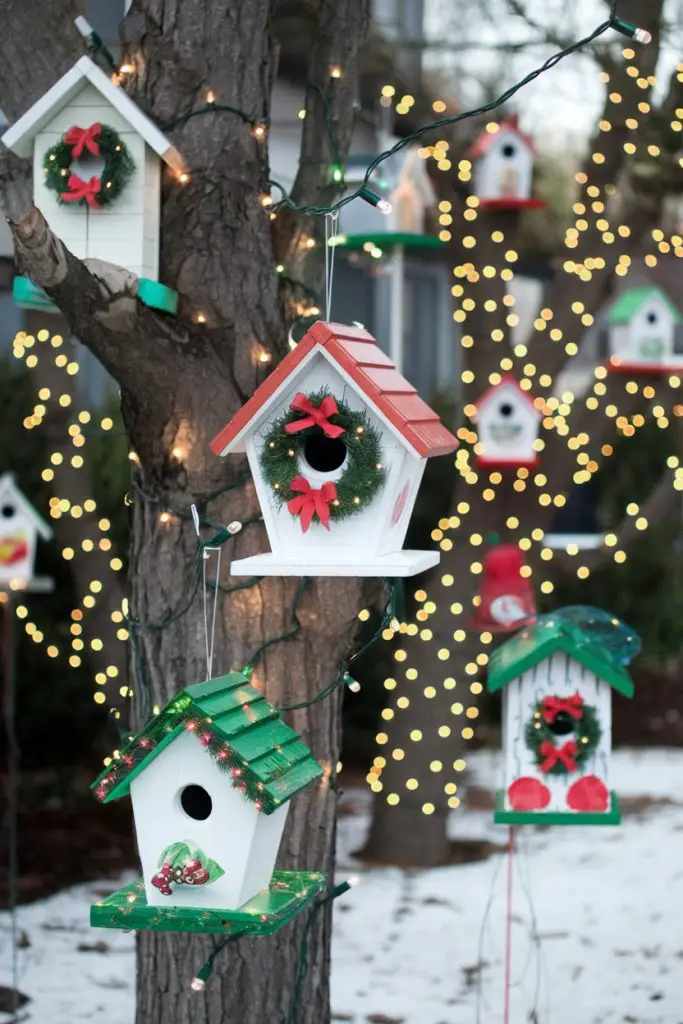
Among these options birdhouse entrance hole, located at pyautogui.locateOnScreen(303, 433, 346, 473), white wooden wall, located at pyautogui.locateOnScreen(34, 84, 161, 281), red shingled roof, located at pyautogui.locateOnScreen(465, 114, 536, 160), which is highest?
red shingled roof, located at pyautogui.locateOnScreen(465, 114, 536, 160)

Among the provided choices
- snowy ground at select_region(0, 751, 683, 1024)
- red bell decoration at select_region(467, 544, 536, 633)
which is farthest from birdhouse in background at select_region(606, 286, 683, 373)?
snowy ground at select_region(0, 751, 683, 1024)

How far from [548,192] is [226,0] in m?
10.6

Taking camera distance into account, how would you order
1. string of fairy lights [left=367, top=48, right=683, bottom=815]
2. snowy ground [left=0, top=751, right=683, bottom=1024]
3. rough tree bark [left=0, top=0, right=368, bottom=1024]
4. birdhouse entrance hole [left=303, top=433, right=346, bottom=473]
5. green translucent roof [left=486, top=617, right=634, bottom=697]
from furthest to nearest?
string of fairy lights [left=367, top=48, right=683, bottom=815] → snowy ground [left=0, top=751, right=683, bottom=1024] → green translucent roof [left=486, top=617, right=634, bottom=697] → rough tree bark [left=0, top=0, right=368, bottom=1024] → birdhouse entrance hole [left=303, top=433, right=346, bottom=473]

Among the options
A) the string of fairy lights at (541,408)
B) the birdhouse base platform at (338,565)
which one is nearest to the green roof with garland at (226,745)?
the birdhouse base platform at (338,565)

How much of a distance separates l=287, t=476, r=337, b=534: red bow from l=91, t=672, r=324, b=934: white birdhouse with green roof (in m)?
0.40

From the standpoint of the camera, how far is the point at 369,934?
6.06m

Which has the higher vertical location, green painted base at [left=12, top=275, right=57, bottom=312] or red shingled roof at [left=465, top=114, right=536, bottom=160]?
red shingled roof at [left=465, top=114, right=536, bottom=160]

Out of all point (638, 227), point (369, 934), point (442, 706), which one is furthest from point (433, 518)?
point (369, 934)

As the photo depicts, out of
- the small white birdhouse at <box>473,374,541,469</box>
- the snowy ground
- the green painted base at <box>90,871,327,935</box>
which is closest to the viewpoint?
the green painted base at <box>90,871,327,935</box>

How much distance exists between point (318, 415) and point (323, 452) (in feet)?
0.56

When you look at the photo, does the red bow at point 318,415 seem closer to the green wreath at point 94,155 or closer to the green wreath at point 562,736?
the green wreath at point 94,155

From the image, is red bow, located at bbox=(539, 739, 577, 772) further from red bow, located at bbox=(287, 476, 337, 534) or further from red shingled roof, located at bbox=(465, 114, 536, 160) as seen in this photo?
red shingled roof, located at bbox=(465, 114, 536, 160)

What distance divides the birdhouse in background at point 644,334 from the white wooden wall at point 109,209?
358 centimetres

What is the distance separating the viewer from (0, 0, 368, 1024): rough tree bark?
3625 millimetres
